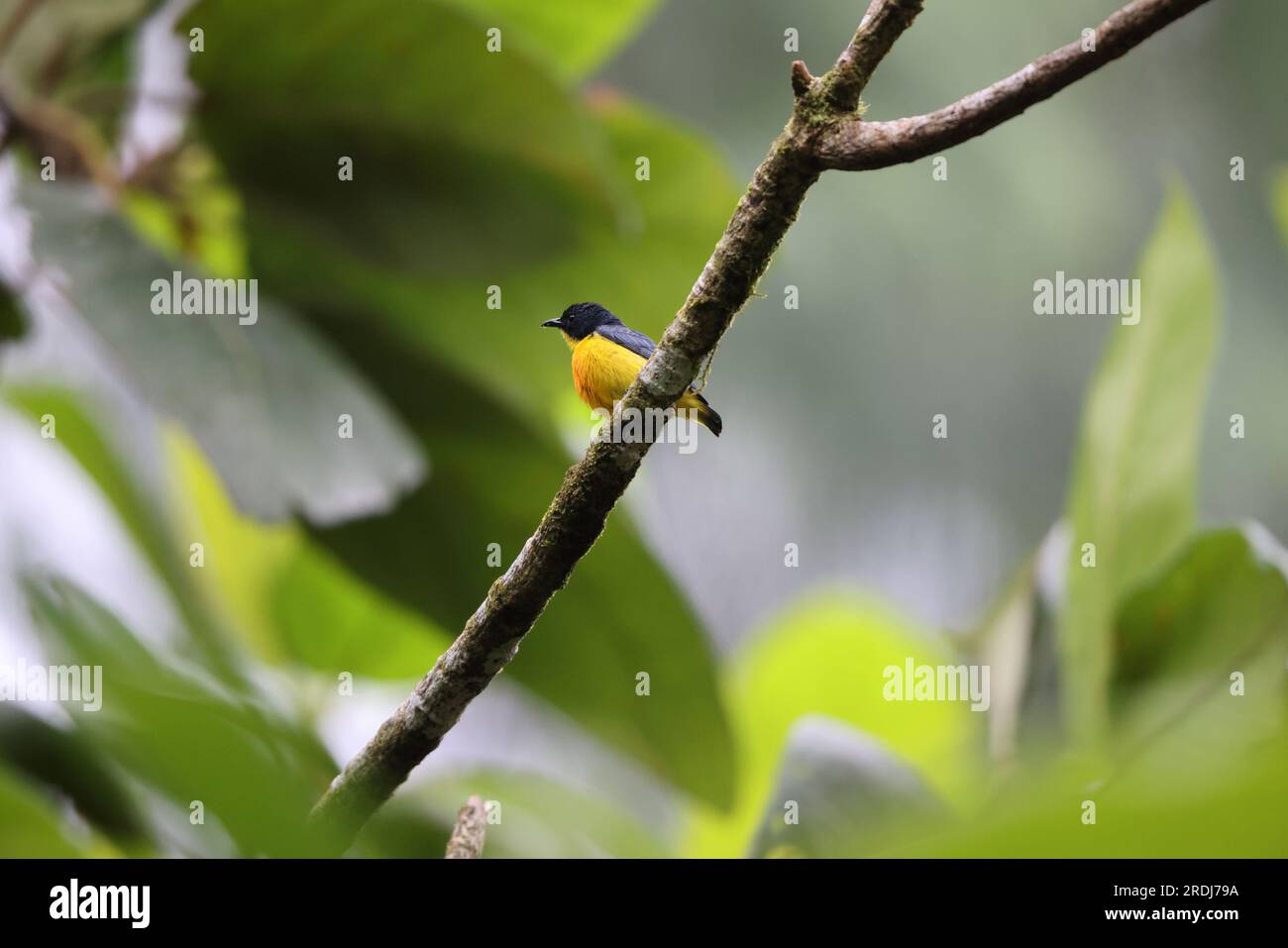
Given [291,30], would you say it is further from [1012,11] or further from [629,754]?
[1012,11]

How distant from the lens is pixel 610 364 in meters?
1.69

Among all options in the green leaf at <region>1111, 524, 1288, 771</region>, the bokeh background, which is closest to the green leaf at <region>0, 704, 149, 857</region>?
the bokeh background

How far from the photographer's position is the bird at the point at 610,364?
1.65 m

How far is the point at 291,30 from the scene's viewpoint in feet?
6.63

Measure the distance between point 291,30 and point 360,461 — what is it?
0.72 m

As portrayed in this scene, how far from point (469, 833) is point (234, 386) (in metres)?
0.96

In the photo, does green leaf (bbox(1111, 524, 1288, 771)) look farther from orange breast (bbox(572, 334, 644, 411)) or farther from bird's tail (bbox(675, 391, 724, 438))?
orange breast (bbox(572, 334, 644, 411))

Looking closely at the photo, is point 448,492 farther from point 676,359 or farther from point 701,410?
point 676,359

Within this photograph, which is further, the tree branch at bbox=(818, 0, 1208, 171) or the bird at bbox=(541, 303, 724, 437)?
the bird at bbox=(541, 303, 724, 437)

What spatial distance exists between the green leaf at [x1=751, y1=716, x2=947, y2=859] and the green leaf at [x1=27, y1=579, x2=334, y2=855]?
3.17 ft

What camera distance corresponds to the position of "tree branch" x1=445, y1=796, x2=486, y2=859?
43.4 inches

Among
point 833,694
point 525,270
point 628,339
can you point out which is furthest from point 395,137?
point 833,694

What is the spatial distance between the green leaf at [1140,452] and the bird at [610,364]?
510 mm

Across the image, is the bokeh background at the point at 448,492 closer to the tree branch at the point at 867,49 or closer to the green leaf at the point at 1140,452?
the green leaf at the point at 1140,452
